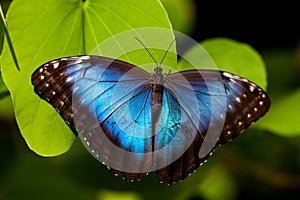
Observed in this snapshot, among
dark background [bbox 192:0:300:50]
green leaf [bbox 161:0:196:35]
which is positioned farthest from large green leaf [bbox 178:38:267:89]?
dark background [bbox 192:0:300:50]

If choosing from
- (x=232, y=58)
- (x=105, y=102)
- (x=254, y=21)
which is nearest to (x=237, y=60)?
(x=232, y=58)

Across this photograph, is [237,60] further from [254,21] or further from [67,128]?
[254,21]

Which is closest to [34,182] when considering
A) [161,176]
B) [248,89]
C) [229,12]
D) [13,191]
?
[13,191]

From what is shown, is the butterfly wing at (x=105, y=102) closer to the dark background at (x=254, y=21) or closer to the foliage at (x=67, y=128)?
the foliage at (x=67, y=128)

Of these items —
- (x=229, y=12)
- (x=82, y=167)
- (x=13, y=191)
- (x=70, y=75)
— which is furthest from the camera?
(x=229, y=12)

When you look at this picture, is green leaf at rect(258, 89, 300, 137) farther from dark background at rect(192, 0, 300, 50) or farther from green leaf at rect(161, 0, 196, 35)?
dark background at rect(192, 0, 300, 50)

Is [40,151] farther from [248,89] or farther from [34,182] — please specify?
[34,182]

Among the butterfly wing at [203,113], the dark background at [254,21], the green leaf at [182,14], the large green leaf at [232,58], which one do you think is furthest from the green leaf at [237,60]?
the dark background at [254,21]
